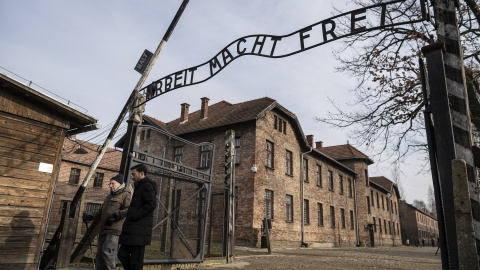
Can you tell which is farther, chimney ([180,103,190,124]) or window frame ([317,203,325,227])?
chimney ([180,103,190,124])

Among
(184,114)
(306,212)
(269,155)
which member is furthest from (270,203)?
(184,114)

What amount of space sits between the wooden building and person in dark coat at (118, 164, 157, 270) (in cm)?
455

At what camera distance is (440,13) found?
3.49 meters

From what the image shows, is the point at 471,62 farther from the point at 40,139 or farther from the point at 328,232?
the point at 328,232

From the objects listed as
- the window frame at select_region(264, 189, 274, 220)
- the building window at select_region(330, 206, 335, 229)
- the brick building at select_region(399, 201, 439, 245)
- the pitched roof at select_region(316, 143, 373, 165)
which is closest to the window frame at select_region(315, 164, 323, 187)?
the building window at select_region(330, 206, 335, 229)

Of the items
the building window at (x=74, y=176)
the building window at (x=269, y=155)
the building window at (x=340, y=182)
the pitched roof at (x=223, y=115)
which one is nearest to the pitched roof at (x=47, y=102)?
the pitched roof at (x=223, y=115)

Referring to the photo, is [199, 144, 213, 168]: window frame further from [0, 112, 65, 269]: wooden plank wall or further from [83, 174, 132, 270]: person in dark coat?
[83, 174, 132, 270]: person in dark coat

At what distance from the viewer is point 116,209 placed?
4.85m

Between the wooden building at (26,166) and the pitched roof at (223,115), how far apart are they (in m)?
12.0

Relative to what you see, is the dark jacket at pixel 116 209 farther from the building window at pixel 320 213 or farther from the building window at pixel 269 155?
the building window at pixel 320 213

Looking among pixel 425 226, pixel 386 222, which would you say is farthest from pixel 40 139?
pixel 425 226

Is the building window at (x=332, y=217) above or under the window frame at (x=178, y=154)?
under

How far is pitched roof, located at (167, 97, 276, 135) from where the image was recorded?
19.9 meters

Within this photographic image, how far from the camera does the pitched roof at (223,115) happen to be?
1992cm
